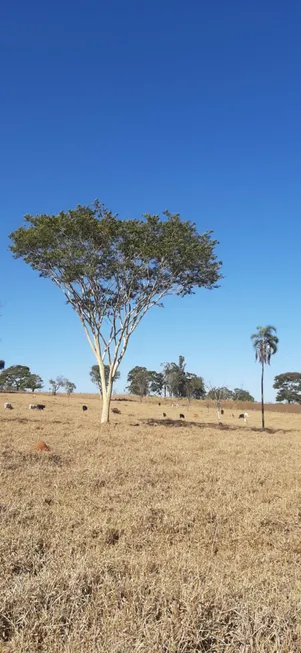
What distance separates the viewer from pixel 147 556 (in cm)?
556

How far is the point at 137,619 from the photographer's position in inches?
141

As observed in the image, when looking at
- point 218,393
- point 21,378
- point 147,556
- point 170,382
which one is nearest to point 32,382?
point 21,378

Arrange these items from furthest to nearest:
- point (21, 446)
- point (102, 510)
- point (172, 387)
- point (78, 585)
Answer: point (172, 387) < point (21, 446) < point (102, 510) < point (78, 585)

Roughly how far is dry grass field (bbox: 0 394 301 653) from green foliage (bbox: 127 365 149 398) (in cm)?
8873

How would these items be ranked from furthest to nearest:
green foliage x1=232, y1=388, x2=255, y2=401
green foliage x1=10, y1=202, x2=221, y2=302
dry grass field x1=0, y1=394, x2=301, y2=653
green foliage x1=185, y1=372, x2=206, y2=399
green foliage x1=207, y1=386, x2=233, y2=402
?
green foliage x1=232, y1=388, x2=255, y2=401
green foliage x1=185, y1=372, x2=206, y2=399
green foliage x1=207, y1=386, x2=233, y2=402
green foliage x1=10, y1=202, x2=221, y2=302
dry grass field x1=0, y1=394, x2=301, y2=653

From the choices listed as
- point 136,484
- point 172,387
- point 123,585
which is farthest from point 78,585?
point 172,387

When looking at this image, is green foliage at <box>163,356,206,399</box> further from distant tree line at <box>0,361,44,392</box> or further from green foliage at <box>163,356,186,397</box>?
distant tree line at <box>0,361,44,392</box>

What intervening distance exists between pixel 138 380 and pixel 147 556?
3943 inches

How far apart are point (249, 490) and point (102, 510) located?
408cm

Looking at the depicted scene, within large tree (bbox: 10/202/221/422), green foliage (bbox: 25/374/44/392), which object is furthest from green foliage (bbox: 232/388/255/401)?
large tree (bbox: 10/202/221/422)

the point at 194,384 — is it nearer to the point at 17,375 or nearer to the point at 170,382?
the point at 170,382

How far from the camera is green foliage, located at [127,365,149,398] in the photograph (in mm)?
103562

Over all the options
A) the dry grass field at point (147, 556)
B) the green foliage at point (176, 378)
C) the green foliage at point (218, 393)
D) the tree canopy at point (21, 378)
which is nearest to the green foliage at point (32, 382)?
the tree canopy at point (21, 378)

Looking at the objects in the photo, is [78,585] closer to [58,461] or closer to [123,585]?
[123,585]
